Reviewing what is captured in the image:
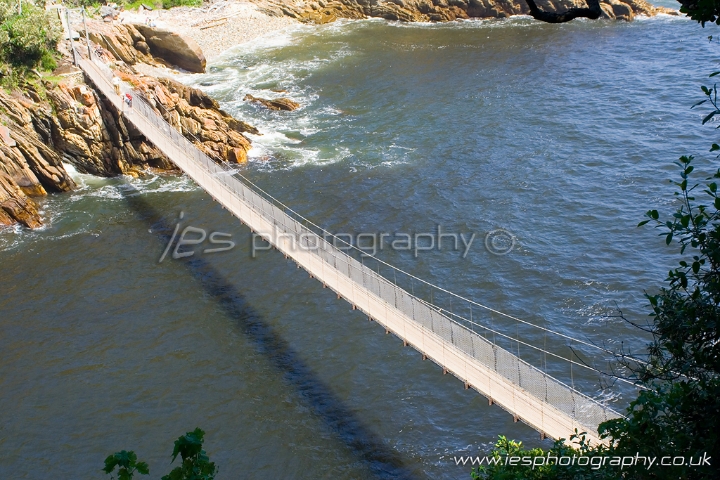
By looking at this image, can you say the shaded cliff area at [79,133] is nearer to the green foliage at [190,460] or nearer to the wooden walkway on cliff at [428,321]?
the wooden walkway on cliff at [428,321]

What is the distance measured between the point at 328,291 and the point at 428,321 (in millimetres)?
7760

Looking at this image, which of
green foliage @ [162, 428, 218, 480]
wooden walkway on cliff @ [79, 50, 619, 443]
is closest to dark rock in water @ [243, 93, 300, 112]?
wooden walkway on cliff @ [79, 50, 619, 443]

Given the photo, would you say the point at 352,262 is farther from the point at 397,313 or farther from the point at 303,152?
the point at 303,152

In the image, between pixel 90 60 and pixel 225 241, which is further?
pixel 90 60

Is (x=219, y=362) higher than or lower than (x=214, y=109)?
lower

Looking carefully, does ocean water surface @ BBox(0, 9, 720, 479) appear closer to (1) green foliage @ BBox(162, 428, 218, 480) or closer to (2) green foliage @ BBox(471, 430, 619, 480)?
(2) green foliage @ BBox(471, 430, 619, 480)

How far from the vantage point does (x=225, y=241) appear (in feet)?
112

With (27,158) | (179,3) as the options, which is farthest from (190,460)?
(179,3)

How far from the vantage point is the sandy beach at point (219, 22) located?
2372 inches

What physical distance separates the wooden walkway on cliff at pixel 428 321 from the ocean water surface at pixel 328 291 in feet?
6.59

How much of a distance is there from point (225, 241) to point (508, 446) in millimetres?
20176

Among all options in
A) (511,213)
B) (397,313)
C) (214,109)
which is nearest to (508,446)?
(397,313)

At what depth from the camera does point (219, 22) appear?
6294 centimetres

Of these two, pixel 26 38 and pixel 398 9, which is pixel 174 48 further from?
pixel 398 9
